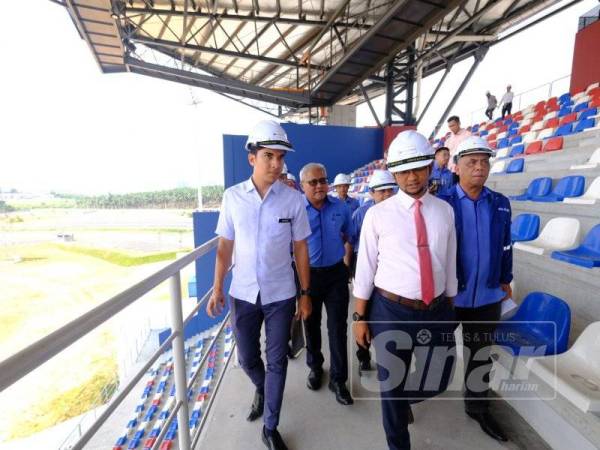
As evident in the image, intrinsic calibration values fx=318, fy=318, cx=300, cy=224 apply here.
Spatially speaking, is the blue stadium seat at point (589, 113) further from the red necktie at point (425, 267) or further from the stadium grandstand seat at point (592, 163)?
the red necktie at point (425, 267)

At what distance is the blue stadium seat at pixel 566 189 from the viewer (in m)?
3.24

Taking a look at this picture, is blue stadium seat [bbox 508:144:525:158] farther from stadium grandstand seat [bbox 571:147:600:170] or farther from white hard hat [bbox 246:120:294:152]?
white hard hat [bbox 246:120:294:152]

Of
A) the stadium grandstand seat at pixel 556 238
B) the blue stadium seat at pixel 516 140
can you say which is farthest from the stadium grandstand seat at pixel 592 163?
the blue stadium seat at pixel 516 140

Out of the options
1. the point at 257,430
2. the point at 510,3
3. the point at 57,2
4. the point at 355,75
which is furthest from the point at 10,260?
the point at 510,3

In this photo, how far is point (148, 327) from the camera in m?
16.4

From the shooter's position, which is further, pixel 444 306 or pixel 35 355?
pixel 444 306

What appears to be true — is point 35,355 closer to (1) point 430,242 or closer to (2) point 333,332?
(1) point 430,242

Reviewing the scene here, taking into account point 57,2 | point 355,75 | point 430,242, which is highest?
point 57,2

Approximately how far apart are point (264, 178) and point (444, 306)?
1.09 metres

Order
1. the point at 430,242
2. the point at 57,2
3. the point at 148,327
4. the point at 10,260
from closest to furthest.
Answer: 1. the point at 430,242
2. the point at 57,2
3. the point at 148,327
4. the point at 10,260

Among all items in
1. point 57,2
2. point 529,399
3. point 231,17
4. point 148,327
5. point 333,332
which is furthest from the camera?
point 148,327

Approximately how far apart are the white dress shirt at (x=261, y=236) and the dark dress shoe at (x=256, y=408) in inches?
29.7

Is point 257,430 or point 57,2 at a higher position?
point 57,2

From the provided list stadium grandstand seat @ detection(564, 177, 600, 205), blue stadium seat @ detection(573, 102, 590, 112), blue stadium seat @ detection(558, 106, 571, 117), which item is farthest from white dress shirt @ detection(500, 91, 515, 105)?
stadium grandstand seat @ detection(564, 177, 600, 205)
